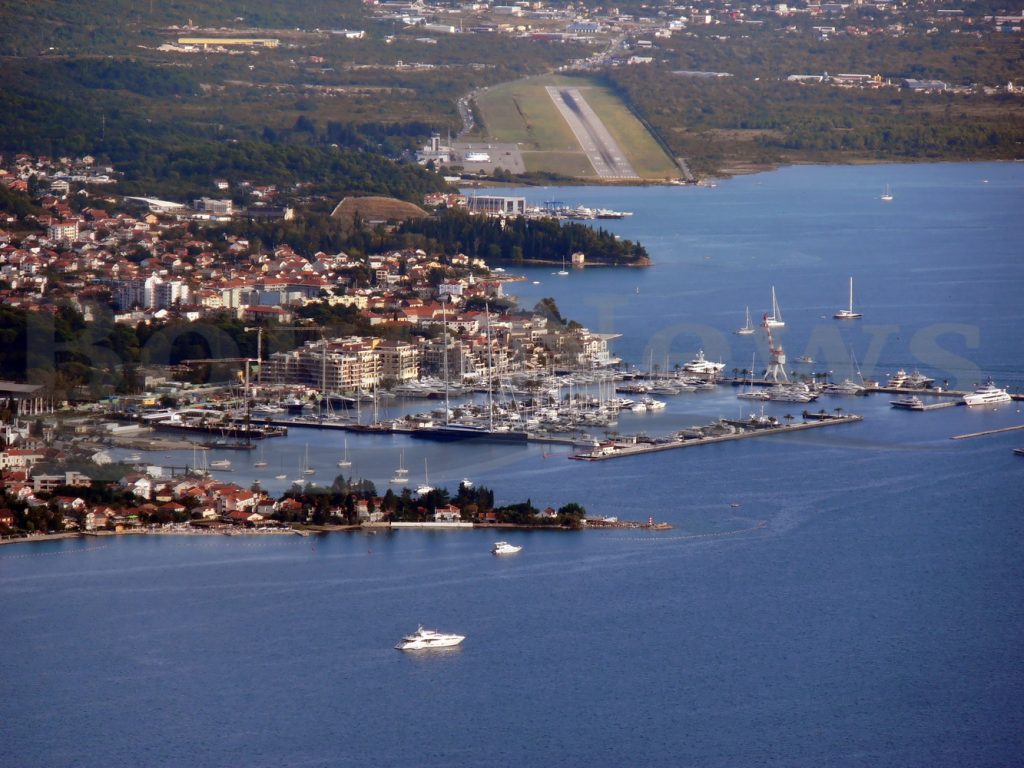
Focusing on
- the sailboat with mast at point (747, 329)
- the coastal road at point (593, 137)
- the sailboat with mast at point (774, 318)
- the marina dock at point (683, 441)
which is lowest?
the marina dock at point (683, 441)

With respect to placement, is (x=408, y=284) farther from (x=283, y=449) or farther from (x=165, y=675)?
(x=165, y=675)

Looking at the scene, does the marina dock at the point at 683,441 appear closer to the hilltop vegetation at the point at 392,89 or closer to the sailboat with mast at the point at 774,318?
the sailboat with mast at the point at 774,318

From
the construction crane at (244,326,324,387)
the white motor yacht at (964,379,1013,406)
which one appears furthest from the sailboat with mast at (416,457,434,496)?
the white motor yacht at (964,379,1013,406)

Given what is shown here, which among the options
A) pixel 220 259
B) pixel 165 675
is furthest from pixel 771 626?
pixel 220 259

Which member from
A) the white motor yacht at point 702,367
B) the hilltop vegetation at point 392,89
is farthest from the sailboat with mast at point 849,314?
the hilltop vegetation at point 392,89

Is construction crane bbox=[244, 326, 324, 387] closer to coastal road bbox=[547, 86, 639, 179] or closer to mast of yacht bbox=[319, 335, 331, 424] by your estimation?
mast of yacht bbox=[319, 335, 331, 424]
